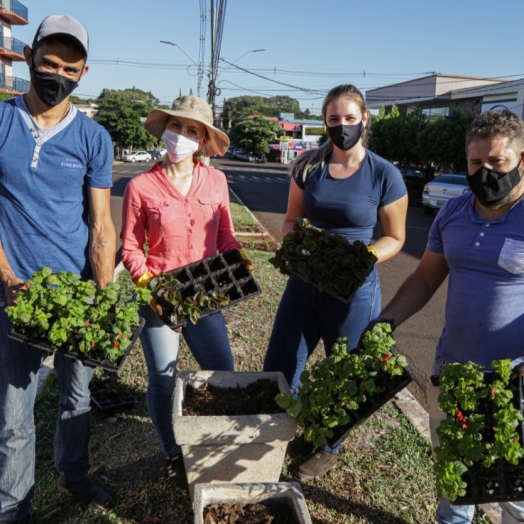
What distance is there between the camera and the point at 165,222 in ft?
9.31

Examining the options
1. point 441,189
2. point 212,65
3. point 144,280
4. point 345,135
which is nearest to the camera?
point 144,280

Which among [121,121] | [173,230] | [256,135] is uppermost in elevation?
[121,121]

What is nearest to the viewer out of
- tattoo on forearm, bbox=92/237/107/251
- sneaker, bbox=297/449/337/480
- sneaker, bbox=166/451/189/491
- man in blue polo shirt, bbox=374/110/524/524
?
man in blue polo shirt, bbox=374/110/524/524

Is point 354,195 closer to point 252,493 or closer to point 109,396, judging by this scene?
point 252,493

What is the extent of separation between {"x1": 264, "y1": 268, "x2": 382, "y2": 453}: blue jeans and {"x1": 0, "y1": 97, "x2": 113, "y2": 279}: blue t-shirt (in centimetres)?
121

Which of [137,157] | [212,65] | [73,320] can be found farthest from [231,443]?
[137,157]

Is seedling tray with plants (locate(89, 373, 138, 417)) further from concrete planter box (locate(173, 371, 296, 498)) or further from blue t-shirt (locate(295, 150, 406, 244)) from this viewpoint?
blue t-shirt (locate(295, 150, 406, 244))

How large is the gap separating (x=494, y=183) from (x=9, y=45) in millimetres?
47420

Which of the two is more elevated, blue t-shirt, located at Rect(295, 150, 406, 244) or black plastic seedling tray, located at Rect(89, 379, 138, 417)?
blue t-shirt, located at Rect(295, 150, 406, 244)

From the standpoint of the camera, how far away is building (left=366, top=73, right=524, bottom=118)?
91.6 feet

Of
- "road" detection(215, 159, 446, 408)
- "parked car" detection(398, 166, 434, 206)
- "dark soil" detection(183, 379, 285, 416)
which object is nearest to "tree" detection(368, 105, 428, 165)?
"parked car" detection(398, 166, 434, 206)

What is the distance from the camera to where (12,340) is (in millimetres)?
2430

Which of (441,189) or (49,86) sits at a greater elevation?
(49,86)

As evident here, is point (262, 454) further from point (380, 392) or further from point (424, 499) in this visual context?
point (424, 499)
